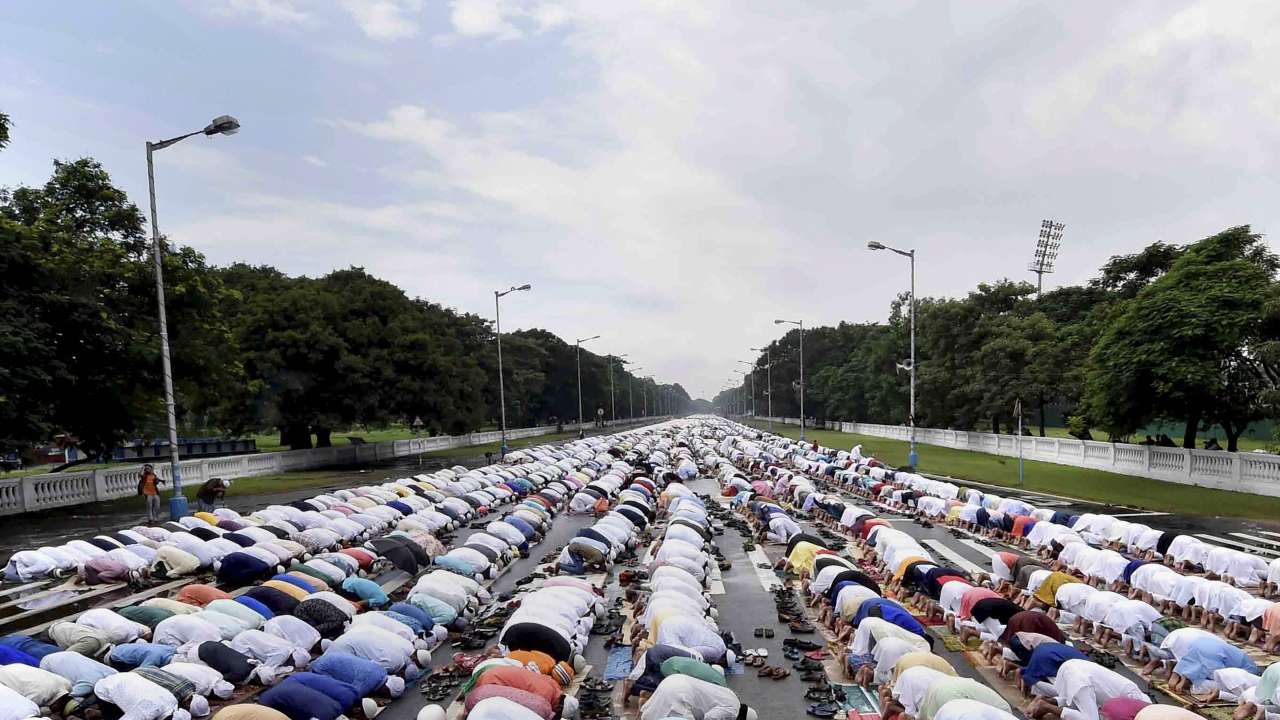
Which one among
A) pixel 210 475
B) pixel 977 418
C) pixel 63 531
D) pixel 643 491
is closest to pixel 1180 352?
pixel 643 491

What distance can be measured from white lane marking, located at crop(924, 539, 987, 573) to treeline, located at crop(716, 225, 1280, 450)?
13.3 meters

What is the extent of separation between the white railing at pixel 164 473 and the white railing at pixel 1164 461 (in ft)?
3.06

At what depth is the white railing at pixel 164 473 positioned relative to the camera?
26.0 meters

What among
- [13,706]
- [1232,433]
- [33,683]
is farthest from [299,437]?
[1232,433]

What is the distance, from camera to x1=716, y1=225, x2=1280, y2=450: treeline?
1077 inches

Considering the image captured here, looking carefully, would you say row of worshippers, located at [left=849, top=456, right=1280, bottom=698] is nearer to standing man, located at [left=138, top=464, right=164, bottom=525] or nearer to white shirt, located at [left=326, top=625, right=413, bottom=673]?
white shirt, located at [left=326, top=625, right=413, bottom=673]

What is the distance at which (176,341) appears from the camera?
28469 mm

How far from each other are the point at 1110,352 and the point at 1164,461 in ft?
18.4

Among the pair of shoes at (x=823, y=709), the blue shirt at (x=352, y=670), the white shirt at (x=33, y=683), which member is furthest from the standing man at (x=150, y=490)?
the pair of shoes at (x=823, y=709)

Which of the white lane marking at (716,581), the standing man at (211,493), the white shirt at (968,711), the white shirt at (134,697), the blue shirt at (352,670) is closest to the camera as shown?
the white shirt at (968,711)

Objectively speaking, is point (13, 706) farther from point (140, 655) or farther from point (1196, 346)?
point (1196, 346)

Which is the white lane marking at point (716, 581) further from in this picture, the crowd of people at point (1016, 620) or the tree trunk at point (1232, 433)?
the tree trunk at point (1232, 433)

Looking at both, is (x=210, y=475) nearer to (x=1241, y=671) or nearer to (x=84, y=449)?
(x=84, y=449)

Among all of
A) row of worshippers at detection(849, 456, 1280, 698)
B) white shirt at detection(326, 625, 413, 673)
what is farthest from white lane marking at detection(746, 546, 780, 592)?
white shirt at detection(326, 625, 413, 673)
